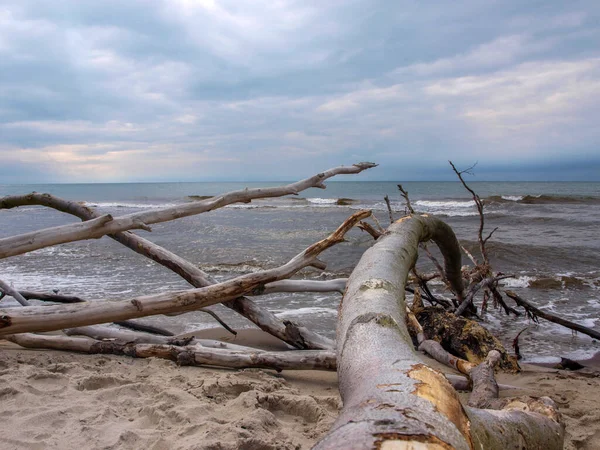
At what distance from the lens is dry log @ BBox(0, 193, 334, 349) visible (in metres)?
3.96

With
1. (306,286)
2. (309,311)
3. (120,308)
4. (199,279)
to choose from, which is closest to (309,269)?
(309,311)

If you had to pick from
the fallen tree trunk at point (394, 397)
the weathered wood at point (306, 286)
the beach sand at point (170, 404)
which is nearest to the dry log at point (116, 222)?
the beach sand at point (170, 404)

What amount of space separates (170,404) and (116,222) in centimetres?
195

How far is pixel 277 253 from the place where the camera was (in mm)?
12164

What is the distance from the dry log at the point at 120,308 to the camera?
10.6 feet

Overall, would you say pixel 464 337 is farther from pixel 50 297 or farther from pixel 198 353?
pixel 50 297

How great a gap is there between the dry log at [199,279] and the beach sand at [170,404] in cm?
33

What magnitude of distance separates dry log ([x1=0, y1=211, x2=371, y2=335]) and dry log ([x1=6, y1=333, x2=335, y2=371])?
1.38 ft

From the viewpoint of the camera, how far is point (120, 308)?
347cm

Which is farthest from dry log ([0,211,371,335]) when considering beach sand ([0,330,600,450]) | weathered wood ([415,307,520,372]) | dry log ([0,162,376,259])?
weathered wood ([415,307,520,372])

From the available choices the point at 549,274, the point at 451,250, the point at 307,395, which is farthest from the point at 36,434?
the point at 549,274

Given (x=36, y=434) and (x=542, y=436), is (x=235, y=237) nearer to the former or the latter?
(x=36, y=434)

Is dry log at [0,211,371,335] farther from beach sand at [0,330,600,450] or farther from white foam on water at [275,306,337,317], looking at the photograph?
white foam on water at [275,306,337,317]

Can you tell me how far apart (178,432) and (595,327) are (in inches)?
229
